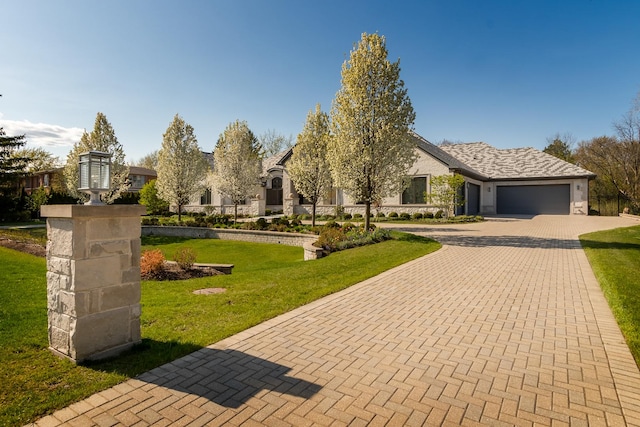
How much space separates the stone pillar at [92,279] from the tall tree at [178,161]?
2191 centimetres

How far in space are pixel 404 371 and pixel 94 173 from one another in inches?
162

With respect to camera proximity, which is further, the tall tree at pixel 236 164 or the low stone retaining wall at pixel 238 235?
the tall tree at pixel 236 164

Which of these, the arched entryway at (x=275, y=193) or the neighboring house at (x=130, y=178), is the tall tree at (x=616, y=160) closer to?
the arched entryway at (x=275, y=193)

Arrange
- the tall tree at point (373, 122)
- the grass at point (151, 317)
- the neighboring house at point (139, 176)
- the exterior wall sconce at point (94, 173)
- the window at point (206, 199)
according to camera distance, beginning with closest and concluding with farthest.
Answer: the grass at point (151, 317) → the exterior wall sconce at point (94, 173) → the tall tree at point (373, 122) → the window at point (206, 199) → the neighboring house at point (139, 176)

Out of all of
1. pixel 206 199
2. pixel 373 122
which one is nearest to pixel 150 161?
pixel 206 199

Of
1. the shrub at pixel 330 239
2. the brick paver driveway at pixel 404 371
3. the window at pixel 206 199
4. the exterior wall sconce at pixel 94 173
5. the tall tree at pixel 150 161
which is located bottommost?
the brick paver driveway at pixel 404 371

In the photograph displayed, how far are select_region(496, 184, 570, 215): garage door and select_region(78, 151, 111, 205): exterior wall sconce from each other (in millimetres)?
37343

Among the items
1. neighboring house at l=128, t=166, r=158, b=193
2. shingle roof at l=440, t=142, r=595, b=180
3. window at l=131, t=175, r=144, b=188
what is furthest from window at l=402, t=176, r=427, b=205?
window at l=131, t=175, r=144, b=188

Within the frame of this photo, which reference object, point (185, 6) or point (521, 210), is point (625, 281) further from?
Answer: point (521, 210)

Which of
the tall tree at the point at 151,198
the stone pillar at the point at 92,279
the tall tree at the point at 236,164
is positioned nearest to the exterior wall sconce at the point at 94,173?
the stone pillar at the point at 92,279

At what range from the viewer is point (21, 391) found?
10.6 feet

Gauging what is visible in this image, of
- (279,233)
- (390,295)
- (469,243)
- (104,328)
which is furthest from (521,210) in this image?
(104,328)

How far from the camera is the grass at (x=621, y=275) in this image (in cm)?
521

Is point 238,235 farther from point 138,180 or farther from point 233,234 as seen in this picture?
point 138,180
